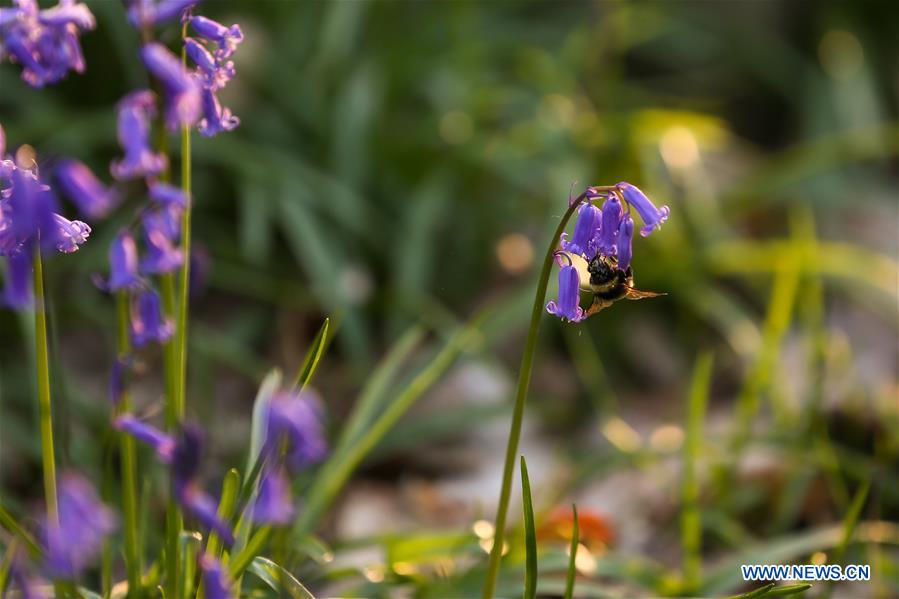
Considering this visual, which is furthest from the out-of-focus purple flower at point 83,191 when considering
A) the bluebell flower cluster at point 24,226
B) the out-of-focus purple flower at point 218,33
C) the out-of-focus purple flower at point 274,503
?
the out-of-focus purple flower at point 274,503

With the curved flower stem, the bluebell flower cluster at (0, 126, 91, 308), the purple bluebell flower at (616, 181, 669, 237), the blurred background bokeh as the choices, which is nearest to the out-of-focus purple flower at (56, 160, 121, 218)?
the bluebell flower cluster at (0, 126, 91, 308)

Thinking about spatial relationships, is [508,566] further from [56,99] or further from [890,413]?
[56,99]

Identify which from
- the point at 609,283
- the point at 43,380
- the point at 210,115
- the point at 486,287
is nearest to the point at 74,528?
the point at 43,380

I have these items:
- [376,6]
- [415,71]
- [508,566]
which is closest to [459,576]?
[508,566]

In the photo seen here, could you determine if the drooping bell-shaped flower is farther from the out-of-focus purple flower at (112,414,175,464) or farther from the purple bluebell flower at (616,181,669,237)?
the out-of-focus purple flower at (112,414,175,464)

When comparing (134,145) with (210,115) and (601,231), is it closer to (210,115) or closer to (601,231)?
(210,115)

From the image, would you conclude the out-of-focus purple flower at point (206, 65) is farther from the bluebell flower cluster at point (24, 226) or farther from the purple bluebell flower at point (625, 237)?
the purple bluebell flower at point (625, 237)
